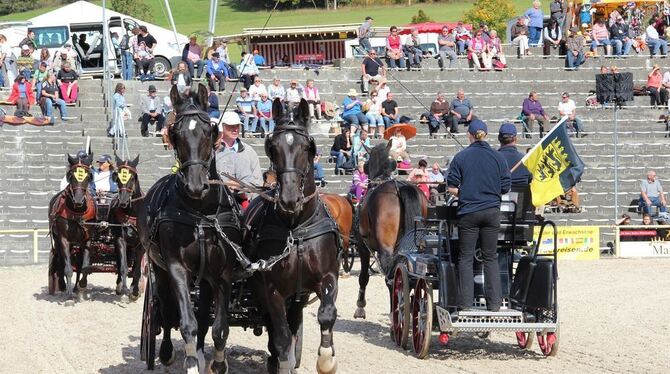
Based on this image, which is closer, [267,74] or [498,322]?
[498,322]

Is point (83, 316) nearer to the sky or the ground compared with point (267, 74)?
nearer to the ground

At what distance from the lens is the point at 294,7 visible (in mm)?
79375

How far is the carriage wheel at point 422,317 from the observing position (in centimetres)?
1161

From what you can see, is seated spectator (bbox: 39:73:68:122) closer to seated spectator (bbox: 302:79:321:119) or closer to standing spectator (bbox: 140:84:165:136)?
standing spectator (bbox: 140:84:165:136)

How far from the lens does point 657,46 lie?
36938 mm

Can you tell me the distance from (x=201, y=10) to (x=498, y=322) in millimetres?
77114

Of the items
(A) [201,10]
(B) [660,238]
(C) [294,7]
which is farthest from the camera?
(A) [201,10]

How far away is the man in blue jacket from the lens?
11.2 meters

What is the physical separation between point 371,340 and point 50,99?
60.7 ft

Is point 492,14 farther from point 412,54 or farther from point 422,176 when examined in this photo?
point 422,176

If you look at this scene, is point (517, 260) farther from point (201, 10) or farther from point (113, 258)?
point (201, 10)

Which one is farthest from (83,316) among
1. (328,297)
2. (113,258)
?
(328,297)

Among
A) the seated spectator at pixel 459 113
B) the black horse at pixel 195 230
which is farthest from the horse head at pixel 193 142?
the seated spectator at pixel 459 113

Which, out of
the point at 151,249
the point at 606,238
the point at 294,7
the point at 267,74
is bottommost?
the point at 606,238
